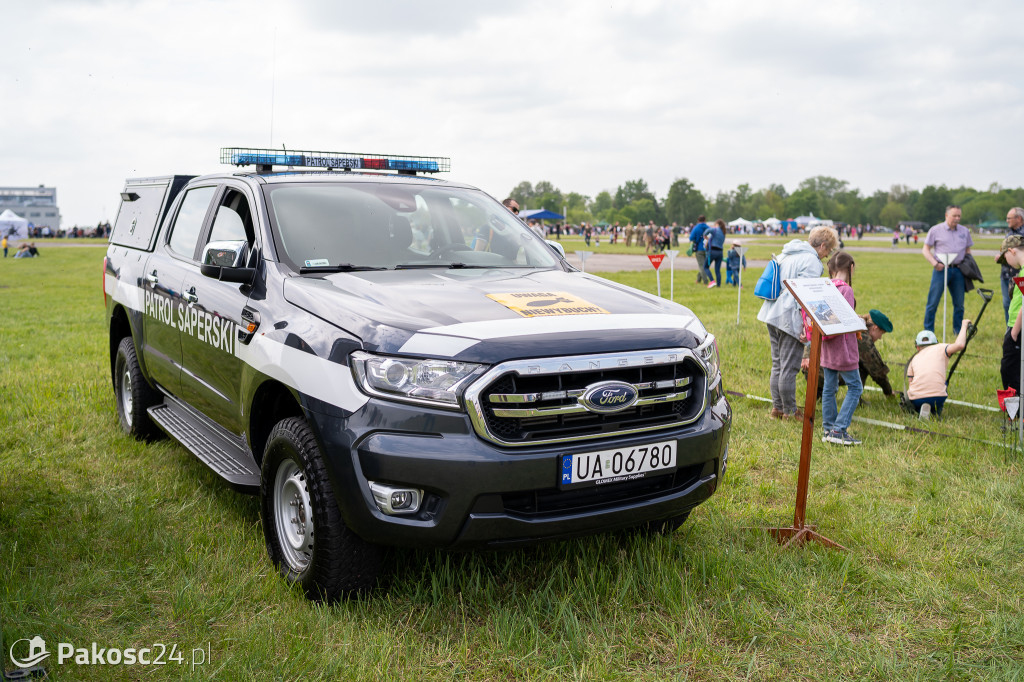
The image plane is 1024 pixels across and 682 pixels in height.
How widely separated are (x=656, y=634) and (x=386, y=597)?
3.71ft

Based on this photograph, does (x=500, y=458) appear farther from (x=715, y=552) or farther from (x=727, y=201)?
(x=727, y=201)

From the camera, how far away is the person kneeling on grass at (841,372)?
616 cm

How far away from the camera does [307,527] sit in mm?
3400

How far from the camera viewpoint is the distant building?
162750 millimetres

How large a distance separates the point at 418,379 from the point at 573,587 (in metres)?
1.30

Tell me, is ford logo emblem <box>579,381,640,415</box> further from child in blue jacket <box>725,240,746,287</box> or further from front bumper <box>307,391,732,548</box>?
child in blue jacket <box>725,240,746,287</box>

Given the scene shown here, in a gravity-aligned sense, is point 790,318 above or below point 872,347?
above

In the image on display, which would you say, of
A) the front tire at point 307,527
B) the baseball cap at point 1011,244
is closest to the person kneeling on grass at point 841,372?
the baseball cap at point 1011,244

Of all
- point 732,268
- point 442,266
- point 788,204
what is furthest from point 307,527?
point 788,204

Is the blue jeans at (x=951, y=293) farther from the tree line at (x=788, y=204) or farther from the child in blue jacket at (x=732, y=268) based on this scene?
the tree line at (x=788, y=204)

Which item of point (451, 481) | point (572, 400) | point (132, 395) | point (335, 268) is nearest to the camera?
point (451, 481)

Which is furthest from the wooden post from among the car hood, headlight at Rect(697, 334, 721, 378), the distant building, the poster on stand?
the distant building

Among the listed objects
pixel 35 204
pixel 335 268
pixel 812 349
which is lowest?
pixel 812 349

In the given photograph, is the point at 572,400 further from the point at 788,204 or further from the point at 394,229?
the point at 788,204
